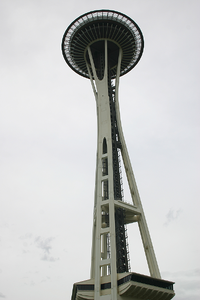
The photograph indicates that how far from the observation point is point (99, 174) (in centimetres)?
4403

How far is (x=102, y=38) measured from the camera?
55969 millimetres

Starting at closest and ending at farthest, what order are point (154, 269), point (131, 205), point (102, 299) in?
point (102, 299)
point (154, 269)
point (131, 205)

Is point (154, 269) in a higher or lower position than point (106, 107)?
lower

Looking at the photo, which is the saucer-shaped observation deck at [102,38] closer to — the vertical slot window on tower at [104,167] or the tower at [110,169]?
the tower at [110,169]

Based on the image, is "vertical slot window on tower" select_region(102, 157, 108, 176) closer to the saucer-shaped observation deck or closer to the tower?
the tower

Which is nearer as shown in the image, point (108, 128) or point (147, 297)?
point (147, 297)

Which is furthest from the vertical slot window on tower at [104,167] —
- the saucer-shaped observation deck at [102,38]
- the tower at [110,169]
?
the saucer-shaped observation deck at [102,38]

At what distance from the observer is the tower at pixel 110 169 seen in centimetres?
3594

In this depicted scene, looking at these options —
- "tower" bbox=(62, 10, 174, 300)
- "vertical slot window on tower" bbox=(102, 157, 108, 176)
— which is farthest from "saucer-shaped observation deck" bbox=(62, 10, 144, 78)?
"vertical slot window on tower" bbox=(102, 157, 108, 176)

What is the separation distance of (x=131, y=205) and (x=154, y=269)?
9.33 meters

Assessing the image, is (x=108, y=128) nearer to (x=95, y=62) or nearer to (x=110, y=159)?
(x=110, y=159)

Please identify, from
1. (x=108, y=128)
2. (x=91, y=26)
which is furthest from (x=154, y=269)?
(x=91, y=26)

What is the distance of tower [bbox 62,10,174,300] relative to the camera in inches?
1415

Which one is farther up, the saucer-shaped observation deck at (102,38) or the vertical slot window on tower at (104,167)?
the saucer-shaped observation deck at (102,38)
